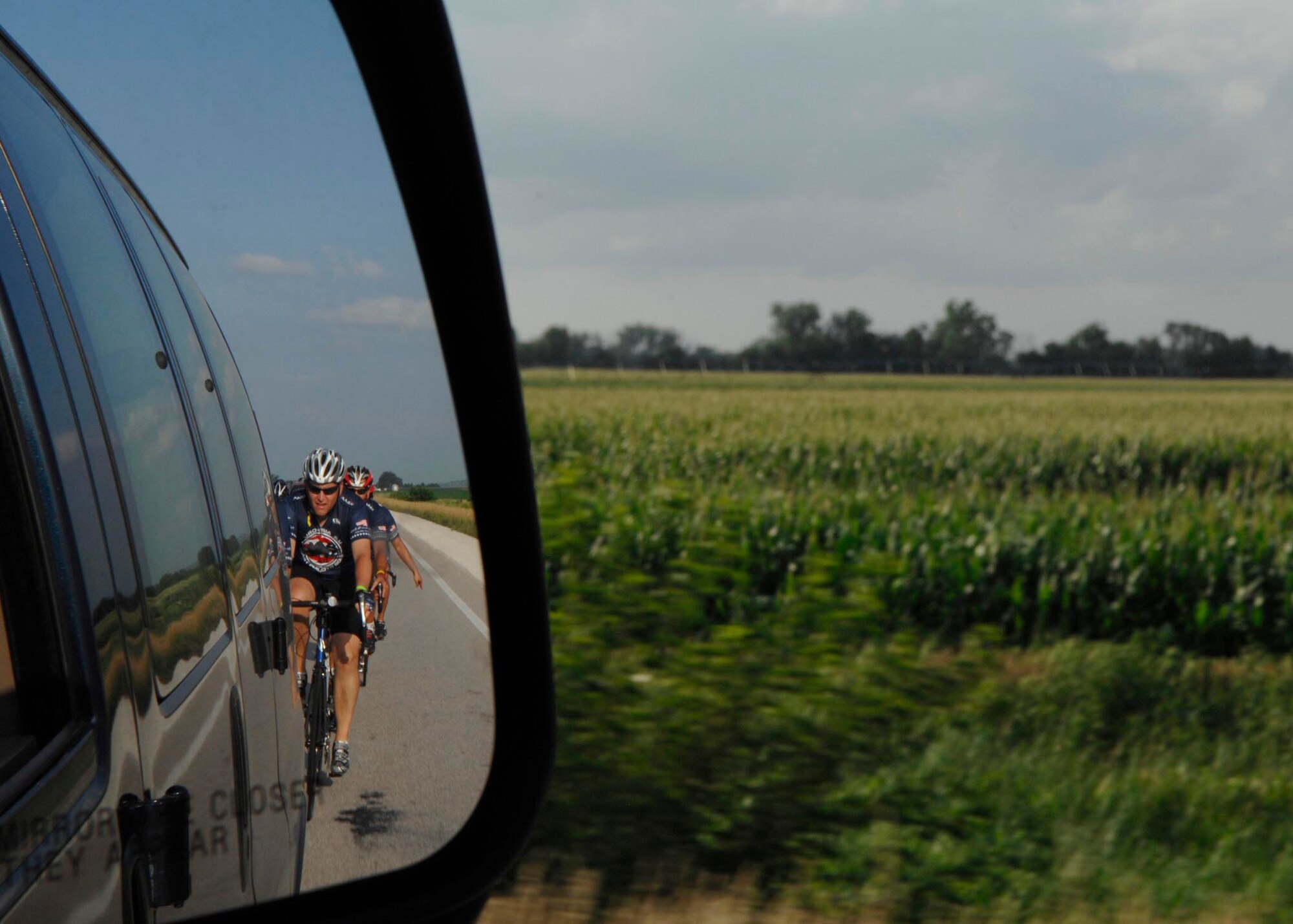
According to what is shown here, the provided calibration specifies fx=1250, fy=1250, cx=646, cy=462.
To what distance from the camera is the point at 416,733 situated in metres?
1.11

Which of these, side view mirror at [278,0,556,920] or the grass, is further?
side view mirror at [278,0,556,920]

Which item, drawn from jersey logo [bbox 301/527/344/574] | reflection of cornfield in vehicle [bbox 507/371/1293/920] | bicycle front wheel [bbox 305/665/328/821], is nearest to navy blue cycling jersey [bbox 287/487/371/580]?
jersey logo [bbox 301/527/344/574]

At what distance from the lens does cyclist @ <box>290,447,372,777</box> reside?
1.02 meters

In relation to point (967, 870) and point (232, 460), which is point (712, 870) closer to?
point (967, 870)

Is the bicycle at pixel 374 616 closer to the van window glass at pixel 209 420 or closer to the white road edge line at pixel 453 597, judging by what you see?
the white road edge line at pixel 453 597

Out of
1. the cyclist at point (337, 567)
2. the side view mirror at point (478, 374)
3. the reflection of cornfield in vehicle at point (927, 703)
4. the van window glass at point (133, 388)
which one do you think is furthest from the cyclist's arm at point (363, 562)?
the reflection of cornfield in vehicle at point (927, 703)

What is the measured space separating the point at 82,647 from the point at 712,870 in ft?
10.5

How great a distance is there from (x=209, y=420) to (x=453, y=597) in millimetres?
286

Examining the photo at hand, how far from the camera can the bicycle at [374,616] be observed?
1.05m

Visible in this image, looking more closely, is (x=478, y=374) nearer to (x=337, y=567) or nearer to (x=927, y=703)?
(x=337, y=567)

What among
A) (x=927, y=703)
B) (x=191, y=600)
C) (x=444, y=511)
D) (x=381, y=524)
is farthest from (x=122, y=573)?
(x=927, y=703)

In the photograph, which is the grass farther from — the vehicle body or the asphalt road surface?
the vehicle body

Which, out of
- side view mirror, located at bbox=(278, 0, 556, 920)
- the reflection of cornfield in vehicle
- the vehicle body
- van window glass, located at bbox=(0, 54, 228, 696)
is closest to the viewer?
the vehicle body

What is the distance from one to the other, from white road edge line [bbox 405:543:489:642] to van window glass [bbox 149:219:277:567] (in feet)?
0.44
